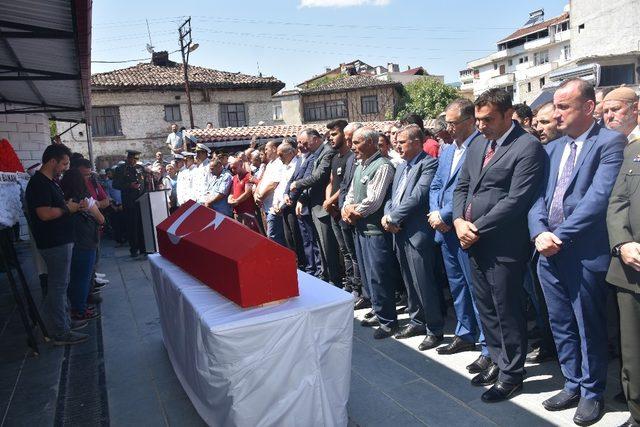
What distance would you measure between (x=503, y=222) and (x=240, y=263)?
1.59 meters

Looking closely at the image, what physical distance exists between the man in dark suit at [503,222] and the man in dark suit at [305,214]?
2.86m

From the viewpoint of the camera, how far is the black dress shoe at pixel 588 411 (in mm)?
2580

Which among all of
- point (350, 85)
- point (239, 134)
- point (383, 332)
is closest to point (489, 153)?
point (383, 332)

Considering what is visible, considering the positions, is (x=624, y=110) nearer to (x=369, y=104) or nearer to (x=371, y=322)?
(x=371, y=322)

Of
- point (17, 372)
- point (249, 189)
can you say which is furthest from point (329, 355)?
point (249, 189)

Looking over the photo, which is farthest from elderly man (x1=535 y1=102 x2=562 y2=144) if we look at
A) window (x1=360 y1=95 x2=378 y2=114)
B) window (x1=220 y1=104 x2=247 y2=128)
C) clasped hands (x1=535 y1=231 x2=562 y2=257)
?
window (x1=360 y1=95 x2=378 y2=114)

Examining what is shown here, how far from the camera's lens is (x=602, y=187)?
253 cm

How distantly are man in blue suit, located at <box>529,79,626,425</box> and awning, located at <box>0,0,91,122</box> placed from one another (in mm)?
3720

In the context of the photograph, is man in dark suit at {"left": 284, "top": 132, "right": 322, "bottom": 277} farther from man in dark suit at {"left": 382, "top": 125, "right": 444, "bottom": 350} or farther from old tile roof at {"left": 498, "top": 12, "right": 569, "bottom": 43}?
old tile roof at {"left": 498, "top": 12, "right": 569, "bottom": 43}

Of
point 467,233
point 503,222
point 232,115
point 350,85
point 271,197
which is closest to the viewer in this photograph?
point 503,222

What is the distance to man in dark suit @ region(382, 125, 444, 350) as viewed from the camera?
12.4 feet

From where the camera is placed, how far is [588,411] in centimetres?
262

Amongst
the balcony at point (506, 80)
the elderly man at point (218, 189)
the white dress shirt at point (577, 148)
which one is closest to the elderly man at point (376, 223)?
the white dress shirt at point (577, 148)

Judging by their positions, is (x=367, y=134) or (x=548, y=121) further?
(x=367, y=134)
